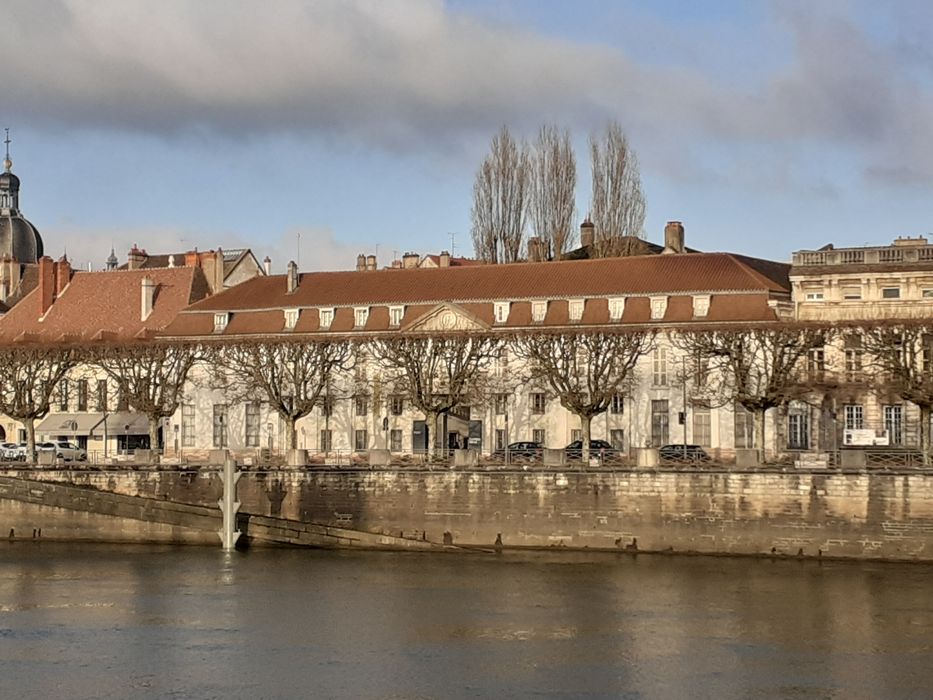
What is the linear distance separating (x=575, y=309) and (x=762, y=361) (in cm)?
1030

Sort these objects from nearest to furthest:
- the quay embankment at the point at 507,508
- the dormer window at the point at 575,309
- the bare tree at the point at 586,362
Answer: the quay embankment at the point at 507,508 → the bare tree at the point at 586,362 → the dormer window at the point at 575,309

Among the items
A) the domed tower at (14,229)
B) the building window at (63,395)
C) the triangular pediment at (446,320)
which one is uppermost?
the domed tower at (14,229)

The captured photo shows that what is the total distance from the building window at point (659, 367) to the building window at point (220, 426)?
16342 mm

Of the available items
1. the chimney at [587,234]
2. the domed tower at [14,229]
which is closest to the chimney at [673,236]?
the chimney at [587,234]

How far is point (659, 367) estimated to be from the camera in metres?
56.8

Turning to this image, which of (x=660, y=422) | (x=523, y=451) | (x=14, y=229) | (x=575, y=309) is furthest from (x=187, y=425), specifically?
(x=14, y=229)

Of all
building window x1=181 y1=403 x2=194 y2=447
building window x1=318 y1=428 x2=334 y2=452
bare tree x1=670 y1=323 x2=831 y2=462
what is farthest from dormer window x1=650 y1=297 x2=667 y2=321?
building window x1=181 y1=403 x2=194 y2=447

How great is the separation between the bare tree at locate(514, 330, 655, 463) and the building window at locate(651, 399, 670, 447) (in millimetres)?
2980

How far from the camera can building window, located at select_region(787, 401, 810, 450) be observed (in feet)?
178

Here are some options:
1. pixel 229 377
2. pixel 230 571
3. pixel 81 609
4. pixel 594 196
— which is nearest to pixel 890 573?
pixel 230 571

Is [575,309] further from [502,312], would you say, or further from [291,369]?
[291,369]

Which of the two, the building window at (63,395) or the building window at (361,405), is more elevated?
the building window at (63,395)

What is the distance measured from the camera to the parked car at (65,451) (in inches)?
2275

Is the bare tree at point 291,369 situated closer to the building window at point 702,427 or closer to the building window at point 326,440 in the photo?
the building window at point 326,440
